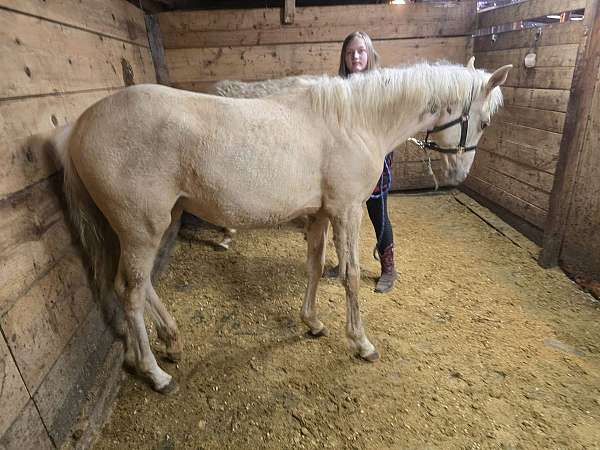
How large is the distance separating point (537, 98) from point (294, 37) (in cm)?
271

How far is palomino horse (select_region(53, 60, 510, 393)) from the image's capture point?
153 centimetres

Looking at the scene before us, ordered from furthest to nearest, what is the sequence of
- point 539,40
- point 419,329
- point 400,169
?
point 400,169 → point 539,40 → point 419,329

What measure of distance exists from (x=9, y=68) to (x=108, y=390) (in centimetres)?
160

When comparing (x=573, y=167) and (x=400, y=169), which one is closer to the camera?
(x=573, y=167)

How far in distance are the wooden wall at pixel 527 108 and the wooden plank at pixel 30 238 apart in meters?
3.86

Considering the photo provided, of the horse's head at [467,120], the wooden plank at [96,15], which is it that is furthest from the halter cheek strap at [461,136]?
the wooden plank at [96,15]

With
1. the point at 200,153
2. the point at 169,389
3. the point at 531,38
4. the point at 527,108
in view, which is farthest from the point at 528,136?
the point at 169,389

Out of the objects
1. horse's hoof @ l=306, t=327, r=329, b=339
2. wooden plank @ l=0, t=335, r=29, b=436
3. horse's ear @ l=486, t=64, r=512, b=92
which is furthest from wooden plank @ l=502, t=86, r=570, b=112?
wooden plank @ l=0, t=335, r=29, b=436

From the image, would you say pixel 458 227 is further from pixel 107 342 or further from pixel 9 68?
pixel 9 68

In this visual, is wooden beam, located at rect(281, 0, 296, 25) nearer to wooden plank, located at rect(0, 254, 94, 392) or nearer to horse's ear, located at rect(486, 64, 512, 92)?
horse's ear, located at rect(486, 64, 512, 92)

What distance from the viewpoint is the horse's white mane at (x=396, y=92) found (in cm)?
181

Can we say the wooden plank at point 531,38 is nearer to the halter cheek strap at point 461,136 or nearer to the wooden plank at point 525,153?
the wooden plank at point 525,153

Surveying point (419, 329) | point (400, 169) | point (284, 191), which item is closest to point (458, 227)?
point (400, 169)

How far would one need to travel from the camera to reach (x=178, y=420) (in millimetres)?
1753
